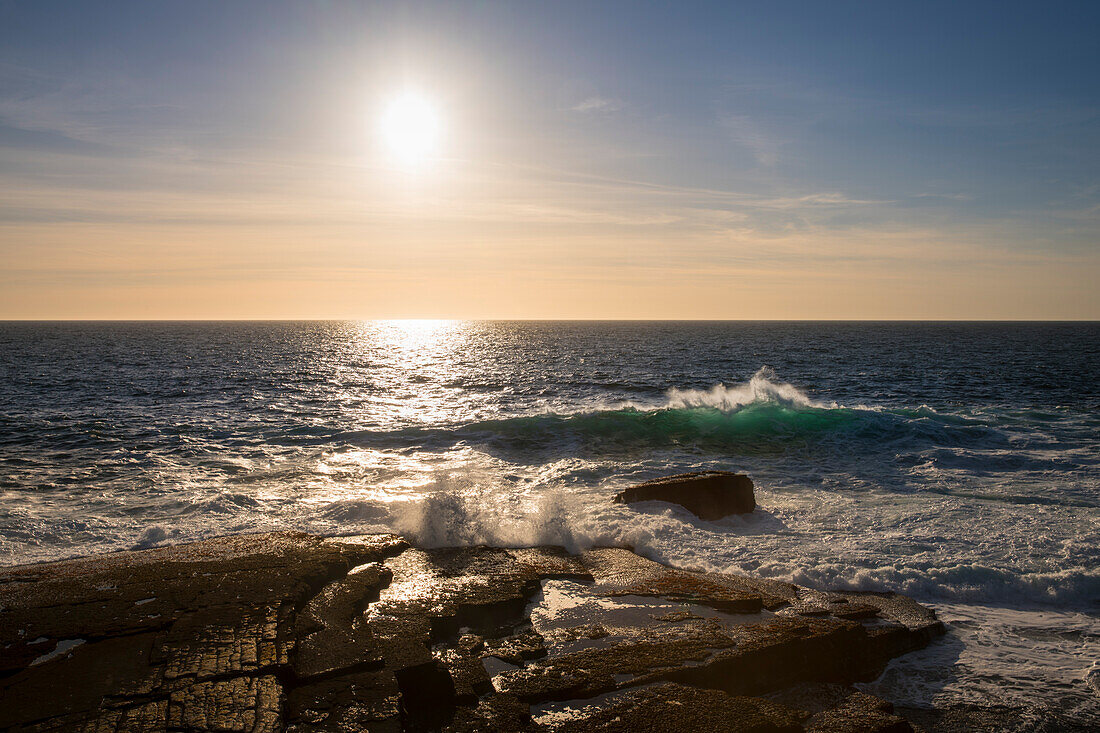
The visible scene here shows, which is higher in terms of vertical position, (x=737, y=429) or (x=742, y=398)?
(x=742, y=398)

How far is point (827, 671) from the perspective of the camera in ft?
19.3

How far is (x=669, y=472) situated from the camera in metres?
15.7

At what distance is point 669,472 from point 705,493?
463 centimetres

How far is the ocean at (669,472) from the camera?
795 cm

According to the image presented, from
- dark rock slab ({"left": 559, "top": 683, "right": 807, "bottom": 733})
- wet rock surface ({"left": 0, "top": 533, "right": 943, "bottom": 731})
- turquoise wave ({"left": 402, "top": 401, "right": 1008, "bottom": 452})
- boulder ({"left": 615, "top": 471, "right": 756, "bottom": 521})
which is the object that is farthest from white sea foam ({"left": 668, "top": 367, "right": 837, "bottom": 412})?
dark rock slab ({"left": 559, "top": 683, "right": 807, "bottom": 733})

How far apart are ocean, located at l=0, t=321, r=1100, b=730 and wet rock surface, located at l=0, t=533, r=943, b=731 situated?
980mm

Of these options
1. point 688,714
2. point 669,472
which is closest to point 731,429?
point 669,472

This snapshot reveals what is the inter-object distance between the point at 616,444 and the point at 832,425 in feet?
24.9

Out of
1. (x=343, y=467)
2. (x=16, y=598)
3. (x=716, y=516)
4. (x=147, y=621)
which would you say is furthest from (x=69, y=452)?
(x=716, y=516)

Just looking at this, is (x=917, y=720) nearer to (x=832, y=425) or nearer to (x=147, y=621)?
(x=147, y=621)

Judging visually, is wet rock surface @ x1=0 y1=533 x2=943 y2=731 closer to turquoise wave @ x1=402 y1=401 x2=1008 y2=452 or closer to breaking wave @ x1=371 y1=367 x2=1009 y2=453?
breaking wave @ x1=371 y1=367 x2=1009 y2=453

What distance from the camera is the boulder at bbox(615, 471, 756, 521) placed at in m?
11.1

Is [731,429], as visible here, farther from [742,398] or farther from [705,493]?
[705,493]

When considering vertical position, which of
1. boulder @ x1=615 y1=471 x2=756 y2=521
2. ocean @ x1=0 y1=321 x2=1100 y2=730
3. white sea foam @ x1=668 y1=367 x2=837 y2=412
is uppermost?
white sea foam @ x1=668 y1=367 x2=837 y2=412
